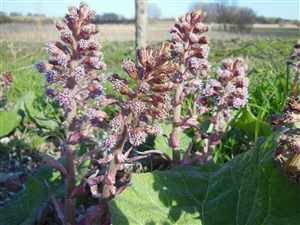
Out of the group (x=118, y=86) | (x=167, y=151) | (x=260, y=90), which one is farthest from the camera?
(x=260, y=90)

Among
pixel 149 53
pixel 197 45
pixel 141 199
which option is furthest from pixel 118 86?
pixel 197 45

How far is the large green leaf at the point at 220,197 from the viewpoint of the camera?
1.39m

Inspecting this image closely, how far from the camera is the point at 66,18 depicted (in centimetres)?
220

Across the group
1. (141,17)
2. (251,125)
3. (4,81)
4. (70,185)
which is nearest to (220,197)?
(70,185)

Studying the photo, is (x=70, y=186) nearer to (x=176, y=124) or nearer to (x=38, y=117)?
(x=176, y=124)

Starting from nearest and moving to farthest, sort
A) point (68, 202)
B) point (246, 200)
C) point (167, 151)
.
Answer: point (246, 200) → point (68, 202) → point (167, 151)

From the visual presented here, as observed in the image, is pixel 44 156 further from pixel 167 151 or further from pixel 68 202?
pixel 167 151

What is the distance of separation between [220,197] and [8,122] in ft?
8.83

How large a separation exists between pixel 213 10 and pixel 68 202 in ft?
76.0

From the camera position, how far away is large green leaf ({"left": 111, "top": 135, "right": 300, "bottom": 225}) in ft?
4.56

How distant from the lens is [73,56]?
2.21 m

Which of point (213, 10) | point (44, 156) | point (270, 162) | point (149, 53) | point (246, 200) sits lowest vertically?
point (213, 10)

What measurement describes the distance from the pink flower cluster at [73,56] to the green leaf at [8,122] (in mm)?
1788

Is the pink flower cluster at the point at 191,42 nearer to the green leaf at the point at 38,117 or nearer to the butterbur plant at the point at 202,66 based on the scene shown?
the butterbur plant at the point at 202,66
